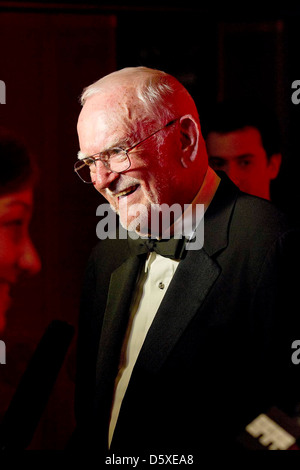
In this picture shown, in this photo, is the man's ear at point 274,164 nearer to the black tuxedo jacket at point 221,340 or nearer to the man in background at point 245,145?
the man in background at point 245,145

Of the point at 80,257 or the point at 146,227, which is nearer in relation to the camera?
the point at 146,227

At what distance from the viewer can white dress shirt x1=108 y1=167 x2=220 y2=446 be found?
5.74 feet

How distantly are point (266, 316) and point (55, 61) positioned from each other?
156 centimetres

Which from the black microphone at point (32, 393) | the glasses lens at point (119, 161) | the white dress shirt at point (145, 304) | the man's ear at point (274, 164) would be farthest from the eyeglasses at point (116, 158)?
the man's ear at point (274, 164)

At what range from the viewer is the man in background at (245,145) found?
2176mm

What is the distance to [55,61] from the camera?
239cm

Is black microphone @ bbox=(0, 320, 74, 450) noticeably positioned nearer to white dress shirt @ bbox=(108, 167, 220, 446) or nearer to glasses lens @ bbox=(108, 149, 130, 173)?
white dress shirt @ bbox=(108, 167, 220, 446)

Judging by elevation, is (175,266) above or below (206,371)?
above

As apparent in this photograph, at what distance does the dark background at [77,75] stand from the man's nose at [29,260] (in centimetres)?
3

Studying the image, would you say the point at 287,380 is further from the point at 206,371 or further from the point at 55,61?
the point at 55,61

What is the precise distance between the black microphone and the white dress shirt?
1.17 ft

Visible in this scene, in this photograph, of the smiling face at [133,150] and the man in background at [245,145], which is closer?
the smiling face at [133,150]

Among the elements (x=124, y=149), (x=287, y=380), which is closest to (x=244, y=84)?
(x=124, y=149)
